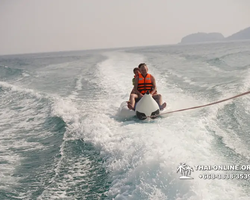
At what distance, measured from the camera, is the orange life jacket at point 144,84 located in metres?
6.52

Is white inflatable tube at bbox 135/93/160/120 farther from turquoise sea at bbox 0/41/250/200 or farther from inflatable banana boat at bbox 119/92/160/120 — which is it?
turquoise sea at bbox 0/41/250/200

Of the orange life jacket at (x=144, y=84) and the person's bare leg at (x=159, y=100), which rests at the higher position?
the orange life jacket at (x=144, y=84)

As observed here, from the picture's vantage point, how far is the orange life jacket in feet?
21.4

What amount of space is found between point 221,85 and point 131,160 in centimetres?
641

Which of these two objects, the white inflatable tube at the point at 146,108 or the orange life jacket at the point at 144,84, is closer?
the white inflatable tube at the point at 146,108

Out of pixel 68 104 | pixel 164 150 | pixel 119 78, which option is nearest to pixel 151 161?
pixel 164 150

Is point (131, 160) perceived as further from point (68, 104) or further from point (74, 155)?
point (68, 104)

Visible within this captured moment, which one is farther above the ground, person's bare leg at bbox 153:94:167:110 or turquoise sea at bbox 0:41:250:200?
person's bare leg at bbox 153:94:167:110

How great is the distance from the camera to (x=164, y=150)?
3781 millimetres

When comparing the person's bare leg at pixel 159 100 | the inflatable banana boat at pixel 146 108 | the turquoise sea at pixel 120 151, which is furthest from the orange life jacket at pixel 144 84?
the turquoise sea at pixel 120 151

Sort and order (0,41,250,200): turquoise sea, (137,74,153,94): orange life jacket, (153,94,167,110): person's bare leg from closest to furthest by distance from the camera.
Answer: (0,41,250,200): turquoise sea → (153,94,167,110): person's bare leg → (137,74,153,94): orange life jacket

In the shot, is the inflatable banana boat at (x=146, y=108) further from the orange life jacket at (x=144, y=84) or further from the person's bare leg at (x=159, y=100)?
the orange life jacket at (x=144, y=84)
